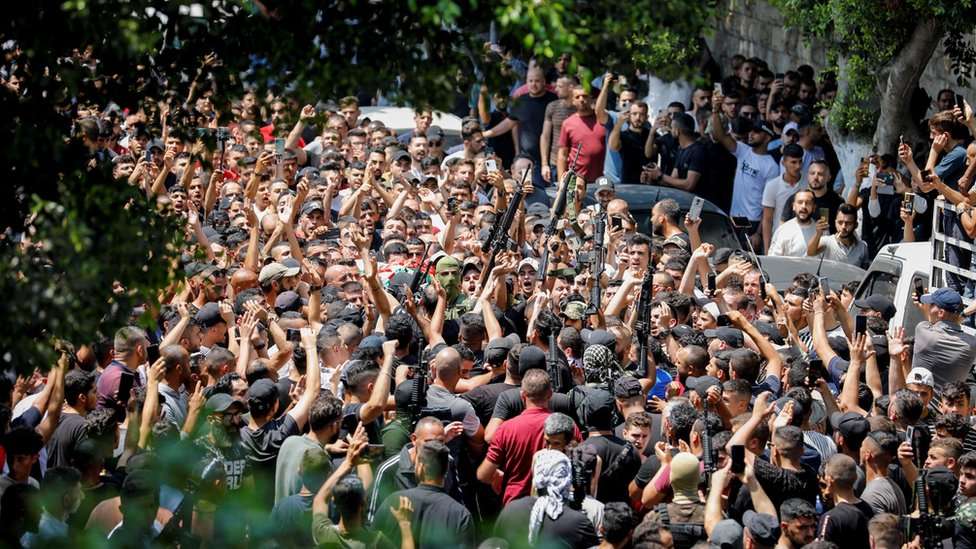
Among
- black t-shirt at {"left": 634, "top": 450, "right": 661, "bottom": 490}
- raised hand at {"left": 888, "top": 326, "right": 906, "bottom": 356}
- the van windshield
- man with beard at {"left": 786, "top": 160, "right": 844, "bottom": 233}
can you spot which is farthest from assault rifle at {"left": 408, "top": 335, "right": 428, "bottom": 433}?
man with beard at {"left": 786, "top": 160, "right": 844, "bottom": 233}

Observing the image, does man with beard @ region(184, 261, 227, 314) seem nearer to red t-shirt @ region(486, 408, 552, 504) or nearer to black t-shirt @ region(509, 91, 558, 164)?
red t-shirt @ region(486, 408, 552, 504)

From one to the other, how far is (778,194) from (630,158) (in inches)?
101

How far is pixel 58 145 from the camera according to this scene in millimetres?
5438

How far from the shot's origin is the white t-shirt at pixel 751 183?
1802 centimetres

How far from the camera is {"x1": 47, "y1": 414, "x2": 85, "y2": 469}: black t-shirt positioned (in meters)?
8.77

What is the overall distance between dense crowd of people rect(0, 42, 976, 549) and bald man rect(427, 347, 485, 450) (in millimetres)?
20

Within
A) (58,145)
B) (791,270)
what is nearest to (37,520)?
(58,145)

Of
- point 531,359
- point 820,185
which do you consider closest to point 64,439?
point 531,359

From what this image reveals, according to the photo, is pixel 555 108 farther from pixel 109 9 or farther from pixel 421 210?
pixel 109 9

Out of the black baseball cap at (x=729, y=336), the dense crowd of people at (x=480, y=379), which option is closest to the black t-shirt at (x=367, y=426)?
the dense crowd of people at (x=480, y=379)

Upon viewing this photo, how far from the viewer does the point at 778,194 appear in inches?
690

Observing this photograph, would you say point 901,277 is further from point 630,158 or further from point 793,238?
point 630,158

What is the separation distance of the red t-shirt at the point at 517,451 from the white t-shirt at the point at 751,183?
9.43 metres

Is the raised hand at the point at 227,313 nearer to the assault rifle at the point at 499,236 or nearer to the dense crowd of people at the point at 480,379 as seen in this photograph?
the dense crowd of people at the point at 480,379
